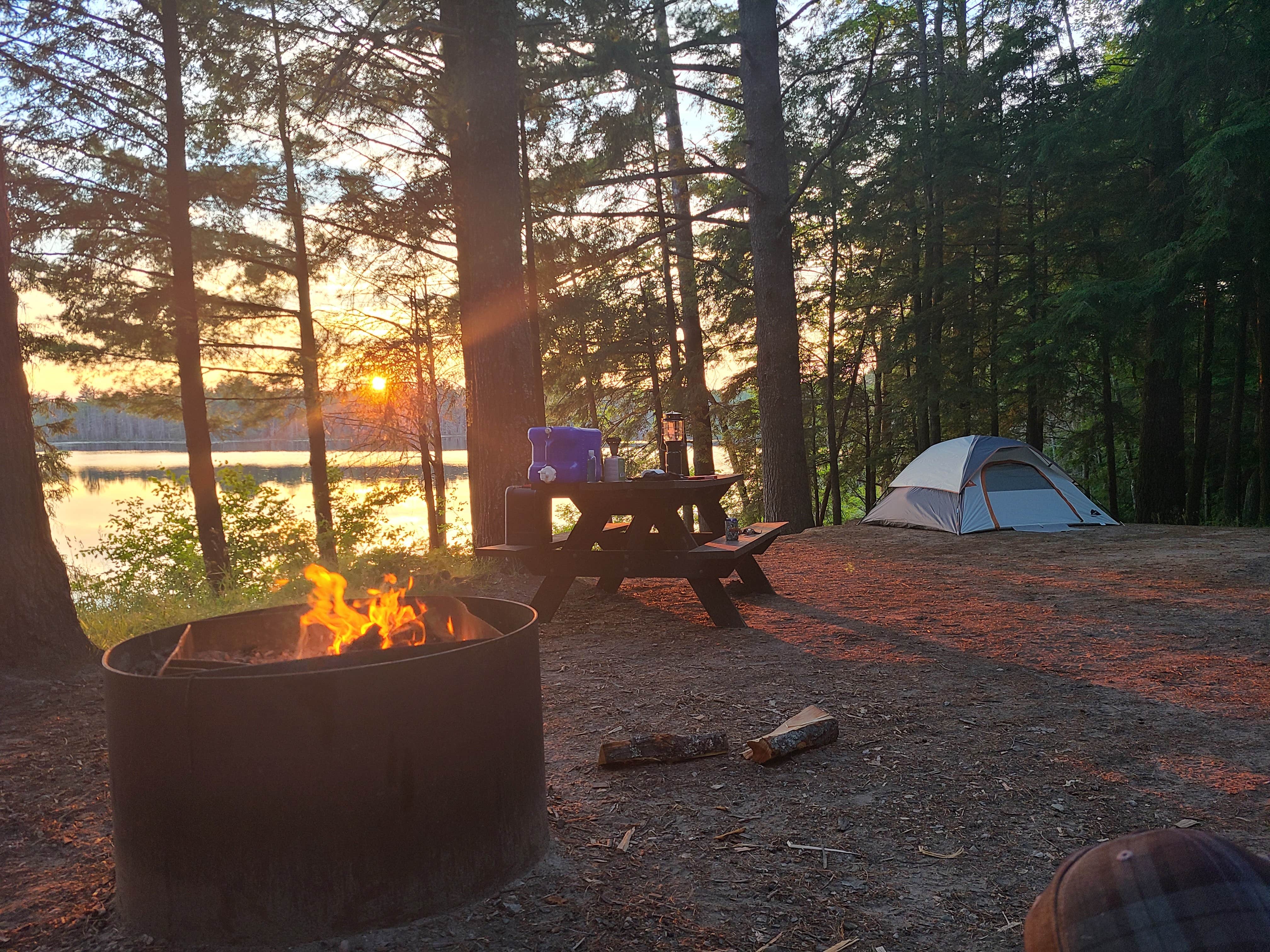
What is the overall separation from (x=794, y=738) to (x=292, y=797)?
183cm

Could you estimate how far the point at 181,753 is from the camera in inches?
76.9

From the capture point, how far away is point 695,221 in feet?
31.3

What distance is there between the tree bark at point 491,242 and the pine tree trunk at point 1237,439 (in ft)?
33.9

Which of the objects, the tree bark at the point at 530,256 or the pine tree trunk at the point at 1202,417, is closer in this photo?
the tree bark at the point at 530,256

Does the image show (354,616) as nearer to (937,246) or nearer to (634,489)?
(634,489)

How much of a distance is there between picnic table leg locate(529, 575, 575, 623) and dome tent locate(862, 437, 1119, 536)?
6.10 metres

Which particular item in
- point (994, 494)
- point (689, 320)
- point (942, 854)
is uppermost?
point (689, 320)

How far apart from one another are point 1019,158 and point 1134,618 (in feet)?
34.0

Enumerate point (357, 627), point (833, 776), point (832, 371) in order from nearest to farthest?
point (357, 627) < point (833, 776) < point (832, 371)

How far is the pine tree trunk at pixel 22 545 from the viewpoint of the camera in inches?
165

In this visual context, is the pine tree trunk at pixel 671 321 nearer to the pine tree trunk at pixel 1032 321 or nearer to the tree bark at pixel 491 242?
the pine tree trunk at pixel 1032 321

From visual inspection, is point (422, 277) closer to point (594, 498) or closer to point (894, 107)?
point (894, 107)

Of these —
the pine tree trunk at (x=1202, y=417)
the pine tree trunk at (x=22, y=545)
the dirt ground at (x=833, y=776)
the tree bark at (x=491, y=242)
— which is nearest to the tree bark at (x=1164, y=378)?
the pine tree trunk at (x=1202, y=417)

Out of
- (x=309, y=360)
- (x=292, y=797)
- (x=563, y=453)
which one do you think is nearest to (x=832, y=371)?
(x=309, y=360)
